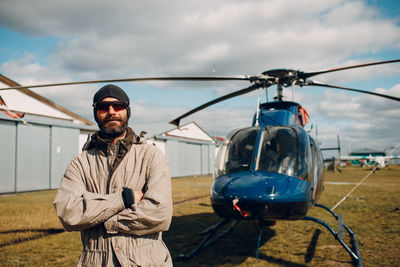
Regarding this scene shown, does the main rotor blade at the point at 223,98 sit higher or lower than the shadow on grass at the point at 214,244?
higher

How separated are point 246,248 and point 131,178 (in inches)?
180

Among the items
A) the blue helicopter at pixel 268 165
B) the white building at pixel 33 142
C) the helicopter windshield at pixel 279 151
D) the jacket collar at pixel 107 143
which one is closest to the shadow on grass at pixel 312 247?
the blue helicopter at pixel 268 165

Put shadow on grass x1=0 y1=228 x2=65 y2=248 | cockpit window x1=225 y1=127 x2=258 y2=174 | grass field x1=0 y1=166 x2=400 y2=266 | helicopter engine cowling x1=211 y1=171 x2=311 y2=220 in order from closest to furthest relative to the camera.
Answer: helicopter engine cowling x1=211 y1=171 x2=311 y2=220
cockpit window x1=225 y1=127 x2=258 y2=174
grass field x1=0 y1=166 x2=400 y2=266
shadow on grass x1=0 y1=228 x2=65 y2=248

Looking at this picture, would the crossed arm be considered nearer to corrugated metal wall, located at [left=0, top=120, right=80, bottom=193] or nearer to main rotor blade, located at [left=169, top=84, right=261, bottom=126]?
main rotor blade, located at [left=169, top=84, right=261, bottom=126]

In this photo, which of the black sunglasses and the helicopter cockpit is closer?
the black sunglasses

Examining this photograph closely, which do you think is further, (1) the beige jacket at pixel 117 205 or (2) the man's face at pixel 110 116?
(2) the man's face at pixel 110 116

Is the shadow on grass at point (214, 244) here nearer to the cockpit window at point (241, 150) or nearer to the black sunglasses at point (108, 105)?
the cockpit window at point (241, 150)

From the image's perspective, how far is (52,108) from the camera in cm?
1828

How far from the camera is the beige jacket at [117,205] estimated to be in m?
1.86

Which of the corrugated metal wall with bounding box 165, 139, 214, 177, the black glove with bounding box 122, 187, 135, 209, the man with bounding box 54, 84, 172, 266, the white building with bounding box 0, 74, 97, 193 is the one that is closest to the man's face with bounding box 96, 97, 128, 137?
the man with bounding box 54, 84, 172, 266

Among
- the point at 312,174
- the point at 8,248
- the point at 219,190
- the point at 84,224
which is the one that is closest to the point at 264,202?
the point at 219,190

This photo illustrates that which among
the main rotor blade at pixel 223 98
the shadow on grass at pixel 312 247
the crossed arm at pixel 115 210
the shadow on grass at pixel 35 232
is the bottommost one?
the shadow on grass at pixel 312 247

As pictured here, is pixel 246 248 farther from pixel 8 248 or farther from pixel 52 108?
pixel 52 108

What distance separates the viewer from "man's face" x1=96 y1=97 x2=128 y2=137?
80.7 inches
